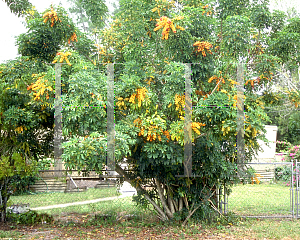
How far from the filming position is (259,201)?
10.8m

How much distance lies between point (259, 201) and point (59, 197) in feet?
24.7

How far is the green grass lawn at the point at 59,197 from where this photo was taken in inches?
443

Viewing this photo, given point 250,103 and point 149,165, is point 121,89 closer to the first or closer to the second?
point 149,165

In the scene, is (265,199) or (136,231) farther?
(265,199)

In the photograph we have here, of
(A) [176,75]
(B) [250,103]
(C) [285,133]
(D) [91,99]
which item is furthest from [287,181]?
(D) [91,99]

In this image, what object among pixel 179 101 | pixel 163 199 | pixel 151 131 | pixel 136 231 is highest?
pixel 179 101

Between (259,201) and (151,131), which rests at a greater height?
(151,131)

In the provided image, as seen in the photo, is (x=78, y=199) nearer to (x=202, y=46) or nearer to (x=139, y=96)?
(x=139, y=96)

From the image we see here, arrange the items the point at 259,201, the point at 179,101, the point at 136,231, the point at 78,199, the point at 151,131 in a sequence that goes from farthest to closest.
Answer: the point at 78,199
the point at 259,201
the point at 136,231
the point at 179,101
the point at 151,131

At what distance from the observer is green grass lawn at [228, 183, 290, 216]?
29.3 ft

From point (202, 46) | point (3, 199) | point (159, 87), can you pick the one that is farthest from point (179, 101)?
point (3, 199)

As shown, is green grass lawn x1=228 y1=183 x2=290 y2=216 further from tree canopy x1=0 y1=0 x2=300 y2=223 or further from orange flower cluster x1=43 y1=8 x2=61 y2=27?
orange flower cluster x1=43 y1=8 x2=61 y2=27

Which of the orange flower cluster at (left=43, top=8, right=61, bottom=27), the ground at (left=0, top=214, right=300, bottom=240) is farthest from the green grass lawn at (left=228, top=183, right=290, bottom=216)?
the orange flower cluster at (left=43, top=8, right=61, bottom=27)

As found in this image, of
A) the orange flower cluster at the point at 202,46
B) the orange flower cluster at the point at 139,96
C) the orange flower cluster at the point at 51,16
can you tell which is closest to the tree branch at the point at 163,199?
the orange flower cluster at the point at 139,96
